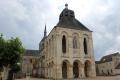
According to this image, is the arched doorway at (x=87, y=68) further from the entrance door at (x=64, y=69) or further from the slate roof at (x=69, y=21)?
the slate roof at (x=69, y=21)

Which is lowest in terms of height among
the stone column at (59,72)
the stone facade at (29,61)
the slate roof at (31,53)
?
the stone column at (59,72)

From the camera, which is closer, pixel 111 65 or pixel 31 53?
pixel 111 65

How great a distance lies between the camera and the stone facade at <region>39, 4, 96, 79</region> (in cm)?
4297

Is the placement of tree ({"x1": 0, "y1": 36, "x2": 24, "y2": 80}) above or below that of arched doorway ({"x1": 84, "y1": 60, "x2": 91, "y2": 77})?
above

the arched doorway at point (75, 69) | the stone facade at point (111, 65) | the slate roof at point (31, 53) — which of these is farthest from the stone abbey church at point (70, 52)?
the slate roof at point (31, 53)

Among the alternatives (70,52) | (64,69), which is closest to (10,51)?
(70,52)

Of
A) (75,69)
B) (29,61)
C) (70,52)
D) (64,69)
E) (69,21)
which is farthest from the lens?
(29,61)

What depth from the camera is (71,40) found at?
45000mm

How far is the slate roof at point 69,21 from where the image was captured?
4641cm

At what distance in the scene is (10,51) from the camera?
31719 millimetres

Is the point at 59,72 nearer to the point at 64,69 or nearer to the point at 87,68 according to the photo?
the point at 64,69

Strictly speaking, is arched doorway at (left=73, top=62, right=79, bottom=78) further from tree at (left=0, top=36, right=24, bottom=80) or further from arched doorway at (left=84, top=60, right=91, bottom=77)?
tree at (left=0, top=36, right=24, bottom=80)

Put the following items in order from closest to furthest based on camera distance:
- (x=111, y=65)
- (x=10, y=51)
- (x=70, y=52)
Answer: (x=10, y=51)
(x=70, y=52)
(x=111, y=65)

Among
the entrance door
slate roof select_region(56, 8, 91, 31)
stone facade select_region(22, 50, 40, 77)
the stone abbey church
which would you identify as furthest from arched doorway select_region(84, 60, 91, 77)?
stone facade select_region(22, 50, 40, 77)
